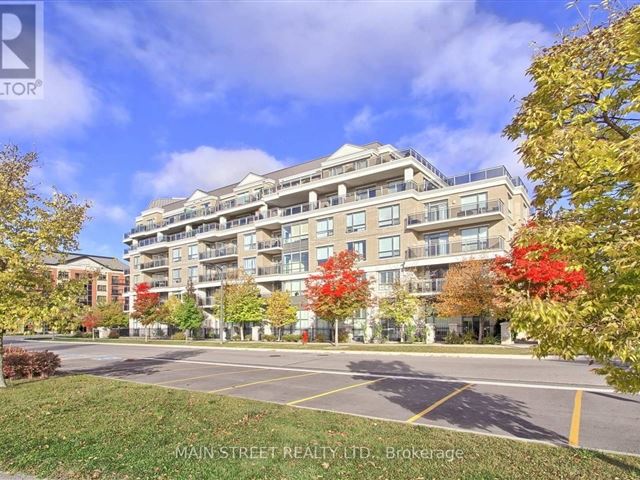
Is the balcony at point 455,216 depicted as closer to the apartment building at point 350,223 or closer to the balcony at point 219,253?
the apartment building at point 350,223

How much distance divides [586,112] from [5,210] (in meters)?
14.3

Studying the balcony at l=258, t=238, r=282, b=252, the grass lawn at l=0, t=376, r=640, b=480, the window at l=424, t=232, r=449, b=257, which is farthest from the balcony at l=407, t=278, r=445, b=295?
the grass lawn at l=0, t=376, r=640, b=480

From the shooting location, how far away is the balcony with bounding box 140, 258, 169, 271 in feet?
203

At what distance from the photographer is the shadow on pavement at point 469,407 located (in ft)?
25.1

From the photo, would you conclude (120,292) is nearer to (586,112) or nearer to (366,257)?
(366,257)

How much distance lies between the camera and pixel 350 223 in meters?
39.5

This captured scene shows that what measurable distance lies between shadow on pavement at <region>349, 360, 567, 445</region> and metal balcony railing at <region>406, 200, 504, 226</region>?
2106cm

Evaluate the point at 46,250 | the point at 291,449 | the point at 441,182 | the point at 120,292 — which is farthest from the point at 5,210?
the point at 120,292

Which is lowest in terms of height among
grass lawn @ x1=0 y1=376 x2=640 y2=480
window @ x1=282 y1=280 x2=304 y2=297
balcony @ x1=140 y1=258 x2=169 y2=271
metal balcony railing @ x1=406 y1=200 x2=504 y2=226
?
grass lawn @ x1=0 y1=376 x2=640 y2=480

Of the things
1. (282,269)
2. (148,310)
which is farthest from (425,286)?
(148,310)

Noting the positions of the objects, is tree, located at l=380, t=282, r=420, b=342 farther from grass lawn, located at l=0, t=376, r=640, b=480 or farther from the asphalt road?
grass lawn, located at l=0, t=376, r=640, b=480

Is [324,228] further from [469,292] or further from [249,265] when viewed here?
[469,292]

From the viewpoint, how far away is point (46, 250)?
40.5ft

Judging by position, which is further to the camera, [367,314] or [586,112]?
[367,314]
